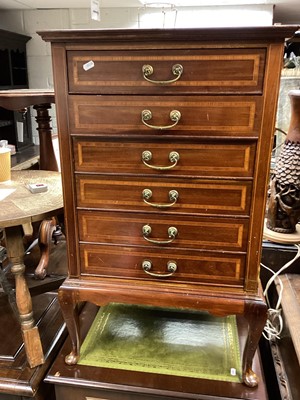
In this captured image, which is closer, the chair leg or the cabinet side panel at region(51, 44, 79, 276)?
the cabinet side panel at region(51, 44, 79, 276)

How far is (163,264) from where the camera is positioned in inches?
38.0

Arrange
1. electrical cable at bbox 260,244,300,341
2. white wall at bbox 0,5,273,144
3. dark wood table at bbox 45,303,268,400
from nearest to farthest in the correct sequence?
dark wood table at bbox 45,303,268,400, electrical cable at bbox 260,244,300,341, white wall at bbox 0,5,273,144

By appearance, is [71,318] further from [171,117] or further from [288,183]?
[288,183]

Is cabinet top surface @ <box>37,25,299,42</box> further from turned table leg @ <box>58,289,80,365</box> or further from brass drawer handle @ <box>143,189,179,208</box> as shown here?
turned table leg @ <box>58,289,80,365</box>

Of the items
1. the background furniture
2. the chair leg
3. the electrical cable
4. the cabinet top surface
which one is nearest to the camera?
the cabinet top surface

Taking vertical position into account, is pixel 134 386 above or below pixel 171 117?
below

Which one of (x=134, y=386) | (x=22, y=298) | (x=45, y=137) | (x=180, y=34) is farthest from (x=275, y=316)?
(x=45, y=137)

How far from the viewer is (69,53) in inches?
33.4

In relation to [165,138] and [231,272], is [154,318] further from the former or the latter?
[165,138]

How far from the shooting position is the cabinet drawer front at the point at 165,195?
88 centimetres

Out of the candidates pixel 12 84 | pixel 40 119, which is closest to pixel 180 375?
pixel 40 119

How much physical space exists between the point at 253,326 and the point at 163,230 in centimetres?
34

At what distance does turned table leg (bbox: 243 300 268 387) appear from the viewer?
0.93 meters

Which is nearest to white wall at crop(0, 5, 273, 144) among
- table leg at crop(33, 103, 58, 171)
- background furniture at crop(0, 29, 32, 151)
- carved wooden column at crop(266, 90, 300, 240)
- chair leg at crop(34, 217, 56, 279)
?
background furniture at crop(0, 29, 32, 151)
